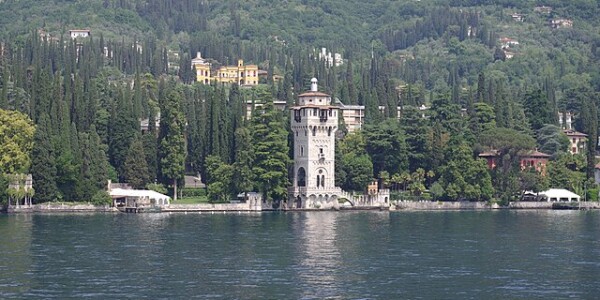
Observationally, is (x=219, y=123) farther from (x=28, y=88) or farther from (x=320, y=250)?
(x=320, y=250)

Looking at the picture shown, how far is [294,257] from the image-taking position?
8212 cm

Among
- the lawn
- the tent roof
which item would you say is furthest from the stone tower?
the tent roof

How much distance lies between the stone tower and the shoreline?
1.46 metres

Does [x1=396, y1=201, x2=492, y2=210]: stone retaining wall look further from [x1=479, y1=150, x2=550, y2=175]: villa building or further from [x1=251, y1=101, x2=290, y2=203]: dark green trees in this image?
[x1=251, y1=101, x2=290, y2=203]: dark green trees

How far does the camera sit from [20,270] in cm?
7425

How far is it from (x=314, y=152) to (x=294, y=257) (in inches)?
1923

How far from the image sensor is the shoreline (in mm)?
119562

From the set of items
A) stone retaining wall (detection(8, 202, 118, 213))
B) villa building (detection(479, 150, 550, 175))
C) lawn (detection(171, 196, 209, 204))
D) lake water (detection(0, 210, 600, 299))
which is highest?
villa building (detection(479, 150, 550, 175))

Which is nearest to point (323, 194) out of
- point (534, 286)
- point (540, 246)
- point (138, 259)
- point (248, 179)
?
point (248, 179)

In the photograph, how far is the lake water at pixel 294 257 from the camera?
68500 mm

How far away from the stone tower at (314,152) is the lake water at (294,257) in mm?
13445

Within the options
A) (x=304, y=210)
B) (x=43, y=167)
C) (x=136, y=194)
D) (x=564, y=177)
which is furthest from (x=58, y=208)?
(x=564, y=177)

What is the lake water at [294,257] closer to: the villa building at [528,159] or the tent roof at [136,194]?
the tent roof at [136,194]

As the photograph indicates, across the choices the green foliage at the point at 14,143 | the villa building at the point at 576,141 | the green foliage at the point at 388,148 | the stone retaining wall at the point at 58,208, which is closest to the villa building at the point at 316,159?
the green foliage at the point at 388,148
